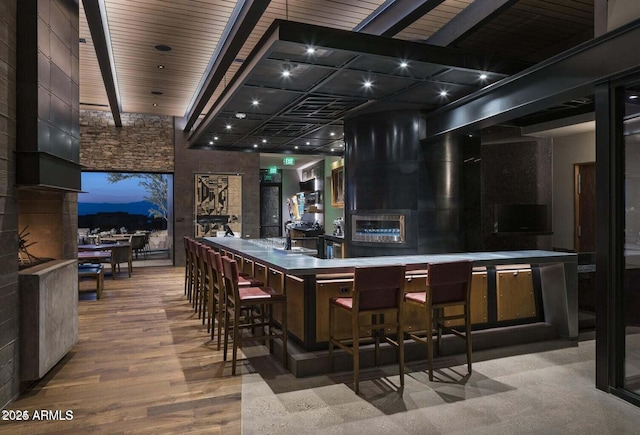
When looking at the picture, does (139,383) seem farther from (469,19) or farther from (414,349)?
(469,19)

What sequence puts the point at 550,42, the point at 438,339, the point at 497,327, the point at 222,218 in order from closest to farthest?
1. the point at 438,339
2. the point at 497,327
3. the point at 550,42
4. the point at 222,218

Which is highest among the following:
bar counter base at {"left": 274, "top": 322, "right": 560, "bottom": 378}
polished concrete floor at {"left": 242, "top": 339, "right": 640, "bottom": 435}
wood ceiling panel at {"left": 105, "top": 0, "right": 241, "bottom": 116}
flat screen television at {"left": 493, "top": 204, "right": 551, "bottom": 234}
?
wood ceiling panel at {"left": 105, "top": 0, "right": 241, "bottom": 116}

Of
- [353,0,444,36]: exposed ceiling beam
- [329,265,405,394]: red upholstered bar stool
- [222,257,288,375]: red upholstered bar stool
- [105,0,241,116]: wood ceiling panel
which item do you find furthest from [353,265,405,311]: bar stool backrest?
[105,0,241,116]: wood ceiling panel

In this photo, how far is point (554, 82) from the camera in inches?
156

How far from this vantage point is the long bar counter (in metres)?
3.99

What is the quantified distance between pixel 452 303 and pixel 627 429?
143 cm

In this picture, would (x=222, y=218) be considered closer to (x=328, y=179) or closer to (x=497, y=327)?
(x=328, y=179)

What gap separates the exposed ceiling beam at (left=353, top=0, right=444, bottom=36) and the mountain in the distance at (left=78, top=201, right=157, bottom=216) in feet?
50.4

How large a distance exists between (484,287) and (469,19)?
10.4 feet

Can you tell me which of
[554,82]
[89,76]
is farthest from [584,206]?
[89,76]

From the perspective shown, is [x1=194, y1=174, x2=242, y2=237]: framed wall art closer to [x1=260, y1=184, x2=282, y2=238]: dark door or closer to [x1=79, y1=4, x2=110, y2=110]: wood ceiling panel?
[x1=79, y1=4, x2=110, y2=110]: wood ceiling panel

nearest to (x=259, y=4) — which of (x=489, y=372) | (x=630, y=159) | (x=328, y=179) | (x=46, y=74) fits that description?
(x=46, y=74)

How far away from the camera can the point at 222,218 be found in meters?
12.4

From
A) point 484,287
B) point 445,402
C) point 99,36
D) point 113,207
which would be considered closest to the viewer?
point 445,402
